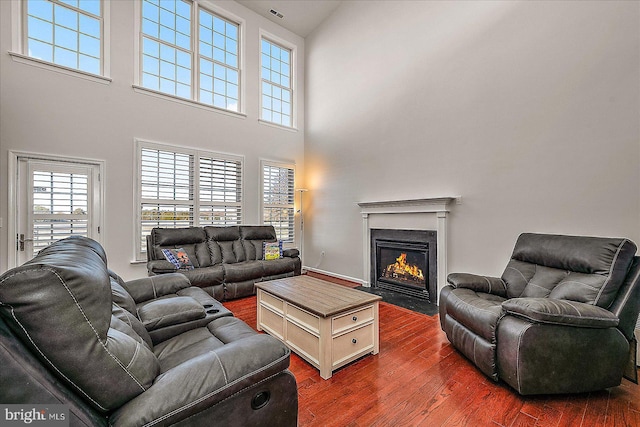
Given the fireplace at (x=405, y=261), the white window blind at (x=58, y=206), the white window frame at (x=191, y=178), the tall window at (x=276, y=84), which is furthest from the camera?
the tall window at (x=276, y=84)

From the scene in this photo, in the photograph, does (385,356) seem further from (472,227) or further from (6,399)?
(6,399)

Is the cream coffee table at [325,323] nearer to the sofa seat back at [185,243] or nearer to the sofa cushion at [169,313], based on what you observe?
the sofa cushion at [169,313]

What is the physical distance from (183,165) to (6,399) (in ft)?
15.1

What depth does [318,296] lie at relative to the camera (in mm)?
2504

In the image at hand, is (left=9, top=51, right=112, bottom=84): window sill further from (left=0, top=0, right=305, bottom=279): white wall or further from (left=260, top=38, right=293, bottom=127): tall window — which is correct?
(left=260, top=38, right=293, bottom=127): tall window

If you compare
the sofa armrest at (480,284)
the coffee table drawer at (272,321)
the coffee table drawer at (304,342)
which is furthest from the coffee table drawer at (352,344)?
the sofa armrest at (480,284)

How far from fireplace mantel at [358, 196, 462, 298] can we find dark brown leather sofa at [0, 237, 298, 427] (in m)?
3.01

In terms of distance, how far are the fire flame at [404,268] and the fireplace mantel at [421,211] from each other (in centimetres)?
35

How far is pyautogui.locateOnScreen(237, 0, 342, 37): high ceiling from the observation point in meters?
5.39

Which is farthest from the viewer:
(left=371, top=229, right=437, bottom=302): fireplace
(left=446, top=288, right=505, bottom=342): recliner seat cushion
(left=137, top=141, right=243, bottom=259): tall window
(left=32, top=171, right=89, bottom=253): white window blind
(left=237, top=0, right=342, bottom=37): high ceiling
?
(left=237, top=0, right=342, bottom=37): high ceiling

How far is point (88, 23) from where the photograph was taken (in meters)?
4.09

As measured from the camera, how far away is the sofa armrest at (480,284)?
2566mm

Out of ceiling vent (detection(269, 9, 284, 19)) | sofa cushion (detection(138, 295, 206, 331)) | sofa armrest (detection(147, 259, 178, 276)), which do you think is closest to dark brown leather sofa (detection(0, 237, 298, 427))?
sofa cushion (detection(138, 295, 206, 331))

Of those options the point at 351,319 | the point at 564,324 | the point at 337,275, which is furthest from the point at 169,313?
the point at 337,275
